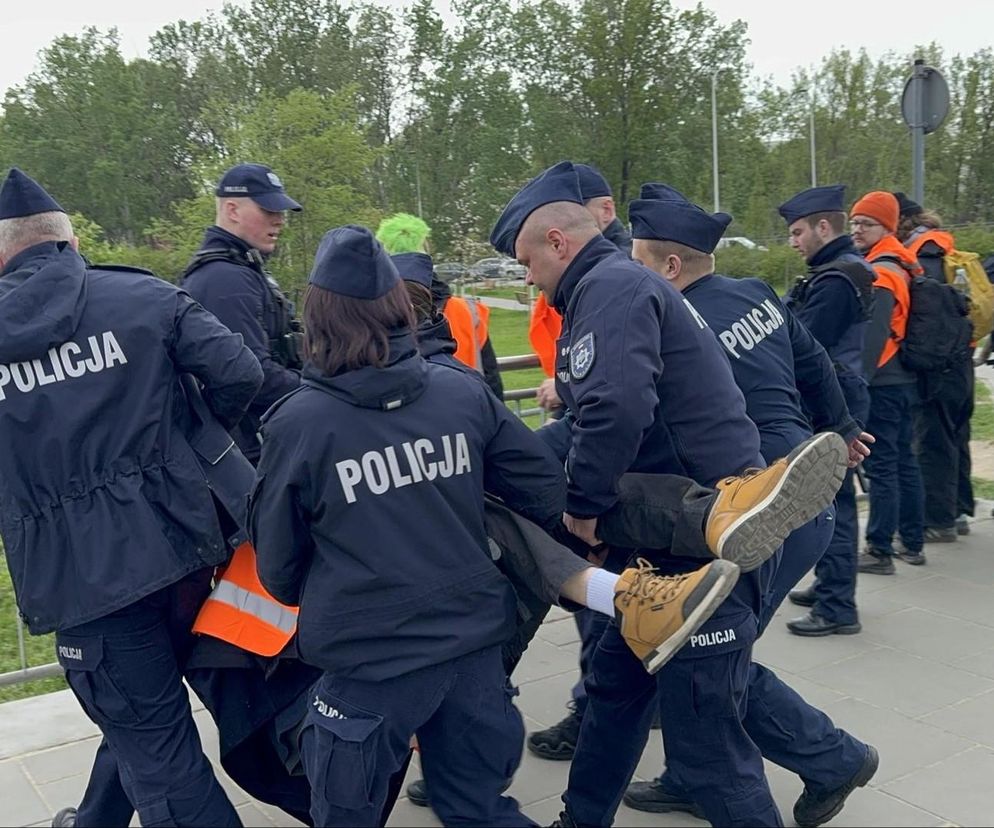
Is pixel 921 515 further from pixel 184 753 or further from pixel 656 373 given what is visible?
pixel 184 753

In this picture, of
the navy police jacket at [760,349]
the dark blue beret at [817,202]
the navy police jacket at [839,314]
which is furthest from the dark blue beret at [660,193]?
the dark blue beret at [817,202]

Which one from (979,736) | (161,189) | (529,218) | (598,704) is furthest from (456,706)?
(161,189)

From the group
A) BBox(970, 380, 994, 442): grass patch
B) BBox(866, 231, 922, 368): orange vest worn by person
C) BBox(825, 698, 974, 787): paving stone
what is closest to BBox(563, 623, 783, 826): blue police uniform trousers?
BBox(825, 698, 974, 787): paving stone

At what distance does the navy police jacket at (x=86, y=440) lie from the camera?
121 inches

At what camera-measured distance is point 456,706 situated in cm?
275

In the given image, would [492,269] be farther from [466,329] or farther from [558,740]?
[558,740]

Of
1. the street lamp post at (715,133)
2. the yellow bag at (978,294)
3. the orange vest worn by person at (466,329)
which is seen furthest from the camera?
the street lamp post at (715,133)

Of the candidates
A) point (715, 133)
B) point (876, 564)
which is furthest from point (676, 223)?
point (715, 133)

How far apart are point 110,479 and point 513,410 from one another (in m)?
2.86

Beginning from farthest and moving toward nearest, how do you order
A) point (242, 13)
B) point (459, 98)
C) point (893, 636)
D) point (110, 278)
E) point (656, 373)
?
1. point (242, 13)
2. point (459, 98)
3. point (893, 636)
4. point (110, 278)
5. point (656, 373)

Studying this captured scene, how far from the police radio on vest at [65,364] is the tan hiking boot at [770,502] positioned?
5.58ft

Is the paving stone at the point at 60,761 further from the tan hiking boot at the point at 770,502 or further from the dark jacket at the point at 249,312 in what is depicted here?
the tan hiking boot at the point at 770,502

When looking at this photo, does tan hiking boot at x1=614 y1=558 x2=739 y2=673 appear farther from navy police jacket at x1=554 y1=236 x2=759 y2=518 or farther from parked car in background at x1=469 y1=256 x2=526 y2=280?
parked car in background at x1=469 y1=256 x2=526 y2=280

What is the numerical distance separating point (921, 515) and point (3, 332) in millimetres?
5233
